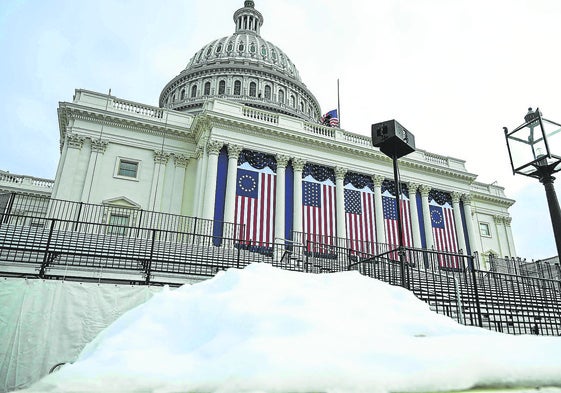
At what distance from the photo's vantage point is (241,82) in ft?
170

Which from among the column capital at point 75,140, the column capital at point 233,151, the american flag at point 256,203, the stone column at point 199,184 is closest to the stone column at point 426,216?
the american flag at point 256,203

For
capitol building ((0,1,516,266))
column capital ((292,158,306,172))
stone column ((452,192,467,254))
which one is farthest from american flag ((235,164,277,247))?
stone column ((452,192,467,254))

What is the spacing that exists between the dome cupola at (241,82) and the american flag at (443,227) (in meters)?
26.1

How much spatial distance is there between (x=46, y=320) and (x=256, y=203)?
1720 centimetres

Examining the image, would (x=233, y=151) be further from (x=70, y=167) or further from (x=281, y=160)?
(x=70, y=167)

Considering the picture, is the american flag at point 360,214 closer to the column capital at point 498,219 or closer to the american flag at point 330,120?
the american flag at point 330,120

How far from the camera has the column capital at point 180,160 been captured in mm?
26469

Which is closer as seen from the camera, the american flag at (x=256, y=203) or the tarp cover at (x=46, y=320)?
the tarp cover at (x=46, y=320)

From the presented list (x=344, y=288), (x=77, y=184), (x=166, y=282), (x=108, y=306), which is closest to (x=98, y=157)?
(x=77, y=184)

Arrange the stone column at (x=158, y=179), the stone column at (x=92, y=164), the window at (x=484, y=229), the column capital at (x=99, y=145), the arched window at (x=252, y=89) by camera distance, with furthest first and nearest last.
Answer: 1. the arched window at (x=252, y=89)
2. the window at (x=484, y=229)
3. the stone column at (x=158, y=179)
4. the column capital at (x=99, y=145)
5. the stone column at (x=92, y=164)

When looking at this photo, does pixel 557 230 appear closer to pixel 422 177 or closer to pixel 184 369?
pixel 184 369

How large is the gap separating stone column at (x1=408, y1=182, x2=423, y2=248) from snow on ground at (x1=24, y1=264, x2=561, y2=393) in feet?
84.3

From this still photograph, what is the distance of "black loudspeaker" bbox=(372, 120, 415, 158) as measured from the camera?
9.19m

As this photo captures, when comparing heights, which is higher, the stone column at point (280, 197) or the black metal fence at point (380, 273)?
the stone column at point (280, 197)
